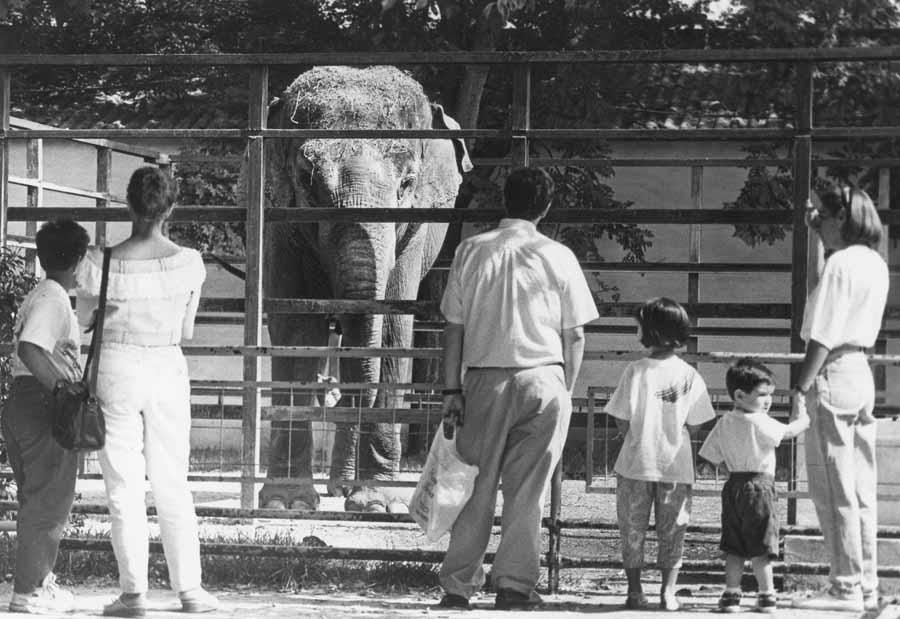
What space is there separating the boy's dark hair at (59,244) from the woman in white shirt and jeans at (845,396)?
2967 mm

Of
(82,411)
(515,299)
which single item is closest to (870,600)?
(515,299)

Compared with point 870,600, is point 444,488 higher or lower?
higher

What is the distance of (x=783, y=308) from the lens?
516 inches

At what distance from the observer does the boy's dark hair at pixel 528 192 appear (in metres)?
7.50

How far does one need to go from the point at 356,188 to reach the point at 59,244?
5304 millimetres

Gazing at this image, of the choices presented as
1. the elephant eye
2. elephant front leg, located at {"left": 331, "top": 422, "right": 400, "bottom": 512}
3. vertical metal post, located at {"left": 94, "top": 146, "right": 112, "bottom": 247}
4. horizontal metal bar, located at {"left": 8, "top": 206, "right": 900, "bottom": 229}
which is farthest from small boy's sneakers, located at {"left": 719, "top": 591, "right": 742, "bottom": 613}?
vertical metal post, located at {"left": 94, "top": 146, "right": 112, "bottom": 247}

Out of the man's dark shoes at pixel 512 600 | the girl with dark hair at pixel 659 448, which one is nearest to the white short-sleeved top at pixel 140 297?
the man's dark shoes at pixel 512 600

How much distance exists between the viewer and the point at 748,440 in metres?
7.49

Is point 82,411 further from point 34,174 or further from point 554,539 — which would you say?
point 34,174

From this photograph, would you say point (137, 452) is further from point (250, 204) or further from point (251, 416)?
point (250, 204)

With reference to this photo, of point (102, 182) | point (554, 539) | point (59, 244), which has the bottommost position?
point (554, 539)

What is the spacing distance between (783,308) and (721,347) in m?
6.67

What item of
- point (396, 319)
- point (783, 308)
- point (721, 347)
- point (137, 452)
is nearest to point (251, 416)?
point (137, 452)

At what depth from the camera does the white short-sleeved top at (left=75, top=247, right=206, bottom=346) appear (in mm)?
7039
